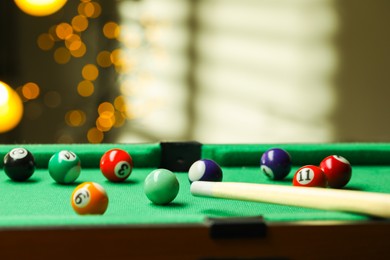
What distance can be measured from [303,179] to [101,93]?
3863 mm

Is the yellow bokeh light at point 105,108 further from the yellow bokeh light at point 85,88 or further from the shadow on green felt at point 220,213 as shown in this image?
the shadow on green felt at point 220,213

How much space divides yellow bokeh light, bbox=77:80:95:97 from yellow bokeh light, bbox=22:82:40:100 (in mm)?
392

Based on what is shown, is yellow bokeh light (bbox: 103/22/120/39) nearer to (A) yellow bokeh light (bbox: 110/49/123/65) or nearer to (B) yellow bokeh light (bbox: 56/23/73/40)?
(A) yellow bokeh light (bbox: 110/49/123/65)

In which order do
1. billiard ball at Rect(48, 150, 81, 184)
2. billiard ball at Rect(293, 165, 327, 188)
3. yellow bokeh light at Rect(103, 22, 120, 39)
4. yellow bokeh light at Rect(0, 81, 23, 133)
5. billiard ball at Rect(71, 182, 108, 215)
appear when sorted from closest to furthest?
billiard ball at Rect(71, 182, 108, 215) → billiard ball at Rect(293, 165, 327, 188) → billiard ball at Rect(48, 150, 81, 184) → yellow bokeh light at Rect(0, 81, 23, 133) → yellow bokeh light at Rect(103, 22, 120, 39)

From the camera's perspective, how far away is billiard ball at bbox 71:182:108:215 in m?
1.46

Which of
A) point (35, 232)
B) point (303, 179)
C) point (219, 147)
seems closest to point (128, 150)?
point (219, 147)

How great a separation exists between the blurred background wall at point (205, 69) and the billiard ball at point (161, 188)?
374 cm

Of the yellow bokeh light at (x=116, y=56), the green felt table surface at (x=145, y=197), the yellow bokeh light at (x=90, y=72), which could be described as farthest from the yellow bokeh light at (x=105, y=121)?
the green felt table surface at (x=145, y=197)

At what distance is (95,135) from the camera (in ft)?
18.1

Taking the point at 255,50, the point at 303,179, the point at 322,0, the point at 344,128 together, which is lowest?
the point at 344,128

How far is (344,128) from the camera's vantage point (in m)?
5.36

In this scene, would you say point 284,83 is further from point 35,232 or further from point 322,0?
point 35,232

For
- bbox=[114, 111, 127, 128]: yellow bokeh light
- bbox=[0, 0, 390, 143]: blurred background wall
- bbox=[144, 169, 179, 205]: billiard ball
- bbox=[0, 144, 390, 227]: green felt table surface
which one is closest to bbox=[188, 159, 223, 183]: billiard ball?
bbox=[0, 144, 390, 227]: green felt table surface

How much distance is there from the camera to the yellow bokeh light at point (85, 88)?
549 cm
